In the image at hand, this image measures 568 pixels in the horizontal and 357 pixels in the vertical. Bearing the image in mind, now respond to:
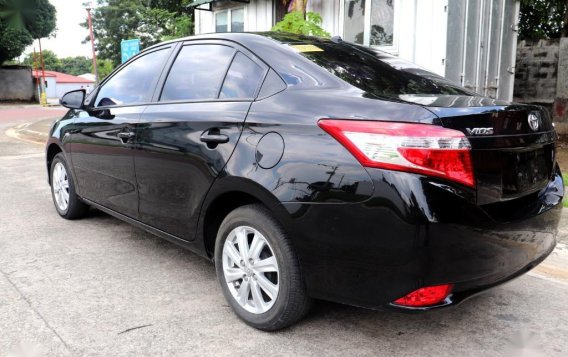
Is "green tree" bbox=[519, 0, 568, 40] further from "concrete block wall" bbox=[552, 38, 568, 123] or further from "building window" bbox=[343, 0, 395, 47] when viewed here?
"building window" bbox=[343, 0, 395, 47]

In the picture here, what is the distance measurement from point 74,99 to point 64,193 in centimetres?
99

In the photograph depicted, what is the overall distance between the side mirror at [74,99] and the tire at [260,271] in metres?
2.30

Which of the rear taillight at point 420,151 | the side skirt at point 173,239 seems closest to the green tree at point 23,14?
the rear taillight at point 420,151

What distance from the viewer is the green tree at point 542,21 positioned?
45.2 ft

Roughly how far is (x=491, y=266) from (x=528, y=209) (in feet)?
1.35

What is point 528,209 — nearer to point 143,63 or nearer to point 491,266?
point 491,266

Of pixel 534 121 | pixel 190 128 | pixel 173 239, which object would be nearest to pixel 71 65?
pixel 173 239

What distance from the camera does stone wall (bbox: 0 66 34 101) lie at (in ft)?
121

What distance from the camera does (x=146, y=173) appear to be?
3.46 meters

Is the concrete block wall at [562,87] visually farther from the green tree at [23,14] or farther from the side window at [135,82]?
the green tree at [23,14]

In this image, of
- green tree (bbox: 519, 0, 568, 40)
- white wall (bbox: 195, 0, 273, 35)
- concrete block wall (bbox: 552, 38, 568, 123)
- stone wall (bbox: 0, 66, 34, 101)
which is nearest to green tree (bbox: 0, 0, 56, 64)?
white wall (bbox: 195, 0, 273, 35)

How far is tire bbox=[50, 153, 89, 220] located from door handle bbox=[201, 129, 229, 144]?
90.3 inches

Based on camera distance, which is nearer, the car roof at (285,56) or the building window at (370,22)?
the car roof at (285,56)

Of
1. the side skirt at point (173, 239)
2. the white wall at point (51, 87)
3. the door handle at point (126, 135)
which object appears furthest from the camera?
the white wall at point (51, 87)
